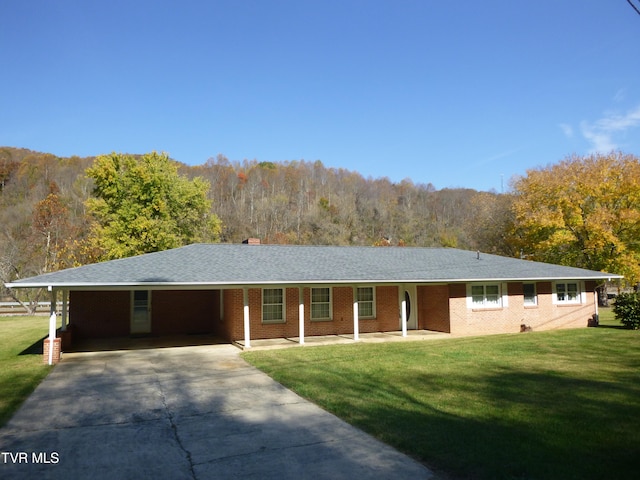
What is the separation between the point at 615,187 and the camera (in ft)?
101

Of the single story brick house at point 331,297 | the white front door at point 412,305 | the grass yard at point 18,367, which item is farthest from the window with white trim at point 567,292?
the grass yard at point 18,367

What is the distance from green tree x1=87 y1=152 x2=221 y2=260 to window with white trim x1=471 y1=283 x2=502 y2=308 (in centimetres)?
2307

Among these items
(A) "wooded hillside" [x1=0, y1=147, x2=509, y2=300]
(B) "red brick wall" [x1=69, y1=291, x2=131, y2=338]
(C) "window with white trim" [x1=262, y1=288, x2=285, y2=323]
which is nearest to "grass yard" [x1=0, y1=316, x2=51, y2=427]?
(B) "red brick wall" [x1=69, y1=291, x2=131, y2=338]

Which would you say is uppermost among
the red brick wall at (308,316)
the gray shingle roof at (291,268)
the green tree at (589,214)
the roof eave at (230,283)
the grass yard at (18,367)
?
the green tree at (589,214)

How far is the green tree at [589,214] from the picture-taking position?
29750 millimetres

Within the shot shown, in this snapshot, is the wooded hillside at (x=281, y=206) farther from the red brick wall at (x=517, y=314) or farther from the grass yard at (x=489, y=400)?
the grass yard at (x=489, y=400)

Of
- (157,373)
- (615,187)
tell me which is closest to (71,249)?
(157,373)

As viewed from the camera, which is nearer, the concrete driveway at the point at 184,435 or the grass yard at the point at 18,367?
the concrete driveway at the point at 184,435

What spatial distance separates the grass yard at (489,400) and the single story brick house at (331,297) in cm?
287

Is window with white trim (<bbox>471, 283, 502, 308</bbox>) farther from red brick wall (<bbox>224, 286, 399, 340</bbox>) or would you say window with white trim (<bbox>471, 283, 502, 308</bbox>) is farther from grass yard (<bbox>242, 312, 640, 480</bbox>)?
grass yard (<bbox>242, 312, 640, 480</bbox>)

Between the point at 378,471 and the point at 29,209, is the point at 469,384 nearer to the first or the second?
the point at 378,471

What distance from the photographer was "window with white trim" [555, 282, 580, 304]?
21.2m

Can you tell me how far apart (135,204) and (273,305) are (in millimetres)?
20503

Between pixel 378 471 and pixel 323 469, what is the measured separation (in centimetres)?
62
